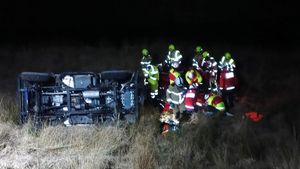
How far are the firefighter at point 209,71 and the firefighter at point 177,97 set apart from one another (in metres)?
2.14

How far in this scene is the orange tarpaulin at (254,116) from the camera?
1138 cm

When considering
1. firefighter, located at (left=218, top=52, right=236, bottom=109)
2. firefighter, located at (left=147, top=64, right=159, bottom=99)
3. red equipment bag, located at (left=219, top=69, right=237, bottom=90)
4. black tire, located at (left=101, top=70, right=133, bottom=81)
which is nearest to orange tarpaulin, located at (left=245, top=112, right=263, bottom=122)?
firefighter, located at (left=218, top=52, right=236, bottom=109)

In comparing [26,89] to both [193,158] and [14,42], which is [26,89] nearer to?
[193,158]

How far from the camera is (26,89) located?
1026 centimetres

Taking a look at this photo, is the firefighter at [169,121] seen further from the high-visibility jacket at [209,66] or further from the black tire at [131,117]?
the high-visibility jacket at [209,66]

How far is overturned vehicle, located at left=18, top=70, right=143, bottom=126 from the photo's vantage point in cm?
1016

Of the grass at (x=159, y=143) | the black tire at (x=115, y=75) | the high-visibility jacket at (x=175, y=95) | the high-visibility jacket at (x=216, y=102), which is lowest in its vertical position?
the grass at (x=159, y=143)

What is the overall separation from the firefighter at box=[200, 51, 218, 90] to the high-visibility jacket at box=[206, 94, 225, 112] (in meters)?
1.45

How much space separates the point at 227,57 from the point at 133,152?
552 centimetres

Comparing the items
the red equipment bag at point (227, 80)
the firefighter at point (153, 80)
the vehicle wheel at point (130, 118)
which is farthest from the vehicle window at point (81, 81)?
the red equipment bag at point (227, 80)

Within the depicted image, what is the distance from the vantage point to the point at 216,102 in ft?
37.5

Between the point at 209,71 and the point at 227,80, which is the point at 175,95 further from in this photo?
the point at 209,71

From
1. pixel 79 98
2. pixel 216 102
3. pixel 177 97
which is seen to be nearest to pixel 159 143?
pixel 177 97

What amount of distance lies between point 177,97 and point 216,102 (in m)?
1.00
